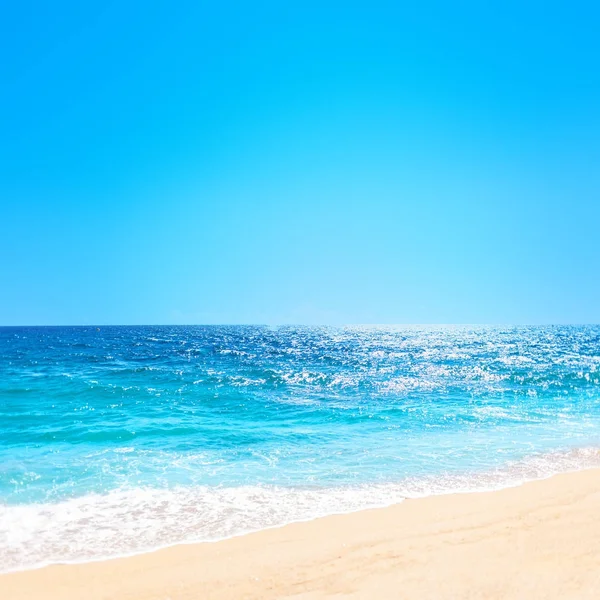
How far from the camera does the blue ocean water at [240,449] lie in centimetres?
792

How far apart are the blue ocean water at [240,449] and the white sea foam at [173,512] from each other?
0.12 feet

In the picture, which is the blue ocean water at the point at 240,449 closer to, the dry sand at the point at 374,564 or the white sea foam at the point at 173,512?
the white sea foam at the point at 173,512

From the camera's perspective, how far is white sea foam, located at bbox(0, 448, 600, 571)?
22.5 feet

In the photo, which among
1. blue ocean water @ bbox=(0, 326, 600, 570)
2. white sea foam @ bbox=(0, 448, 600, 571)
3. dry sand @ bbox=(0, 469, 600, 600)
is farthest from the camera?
blue ocean water @ bbox=(0, 326, 600, 570)

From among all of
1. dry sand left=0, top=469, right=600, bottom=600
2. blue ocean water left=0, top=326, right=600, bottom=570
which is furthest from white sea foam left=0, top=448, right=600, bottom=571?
dry sand left=0, top=469, right=600, bottom=600

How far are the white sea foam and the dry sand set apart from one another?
1.47ft

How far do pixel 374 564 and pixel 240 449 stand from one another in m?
7.66

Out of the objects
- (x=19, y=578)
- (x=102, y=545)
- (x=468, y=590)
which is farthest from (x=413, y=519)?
(x=19, y=578)

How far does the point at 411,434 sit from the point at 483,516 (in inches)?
286

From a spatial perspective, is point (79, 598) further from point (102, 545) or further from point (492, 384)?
point (492, 384)

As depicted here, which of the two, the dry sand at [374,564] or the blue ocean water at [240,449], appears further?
the blue ocean water at [240,449]

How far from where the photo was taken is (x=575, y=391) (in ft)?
80.4

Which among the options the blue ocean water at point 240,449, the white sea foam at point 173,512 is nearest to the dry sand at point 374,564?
the white sea foam at point 173,512

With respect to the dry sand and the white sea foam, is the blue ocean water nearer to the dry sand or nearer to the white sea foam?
the white sea foam
